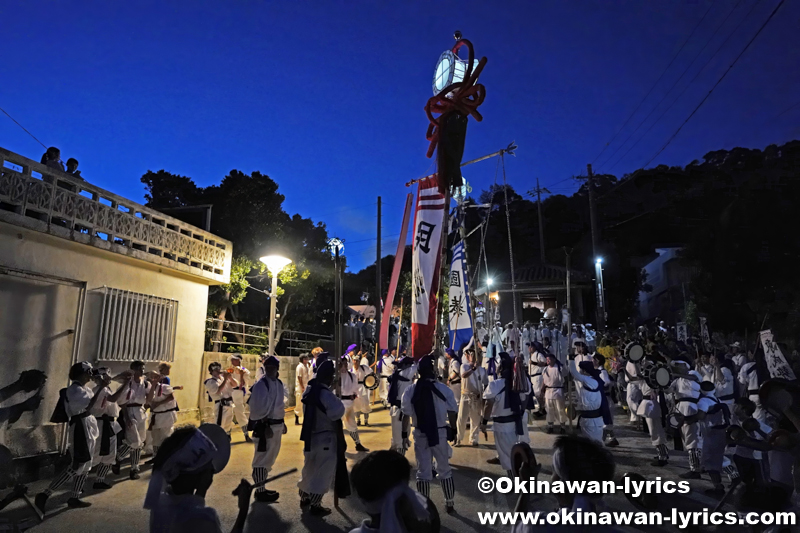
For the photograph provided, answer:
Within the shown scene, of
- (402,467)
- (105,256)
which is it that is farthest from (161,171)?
(402,467)

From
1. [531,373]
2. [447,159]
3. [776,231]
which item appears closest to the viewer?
[447,159]

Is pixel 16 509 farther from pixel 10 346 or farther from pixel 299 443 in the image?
pixel 299 443

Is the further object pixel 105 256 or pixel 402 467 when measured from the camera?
pixel 105 256

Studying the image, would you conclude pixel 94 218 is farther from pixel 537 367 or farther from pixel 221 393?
pixel 537 367

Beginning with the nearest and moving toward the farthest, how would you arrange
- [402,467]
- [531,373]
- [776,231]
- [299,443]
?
[402,467] → [299,443] → [531,373] → [776,231]

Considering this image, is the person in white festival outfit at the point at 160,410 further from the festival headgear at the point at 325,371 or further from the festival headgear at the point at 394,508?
the festival headgear at the point at 394,508

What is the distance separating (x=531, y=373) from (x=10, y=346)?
12.1 meters

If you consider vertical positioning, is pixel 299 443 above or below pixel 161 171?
below

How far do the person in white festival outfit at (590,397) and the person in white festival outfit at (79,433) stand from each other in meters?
7.45

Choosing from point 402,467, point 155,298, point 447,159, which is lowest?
point 402,467

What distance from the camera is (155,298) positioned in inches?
427

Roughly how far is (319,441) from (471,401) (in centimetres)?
551

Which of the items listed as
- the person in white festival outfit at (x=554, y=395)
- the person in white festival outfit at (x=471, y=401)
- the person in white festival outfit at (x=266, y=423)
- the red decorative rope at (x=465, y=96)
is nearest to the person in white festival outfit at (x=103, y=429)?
the person in white festival outfit at (x=266, y=423)

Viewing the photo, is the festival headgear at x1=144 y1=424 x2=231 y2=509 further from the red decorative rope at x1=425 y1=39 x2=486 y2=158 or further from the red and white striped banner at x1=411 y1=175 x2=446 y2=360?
the red decorative rope at x1=425 y1=39 x2=486 y2=158
